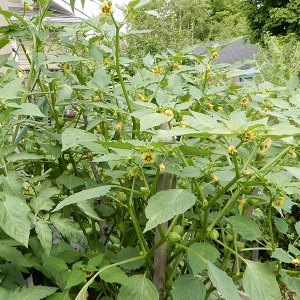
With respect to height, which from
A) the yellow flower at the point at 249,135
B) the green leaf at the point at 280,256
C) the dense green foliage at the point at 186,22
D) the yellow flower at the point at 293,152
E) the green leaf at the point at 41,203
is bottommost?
the dense green foliage at the point at 186,22

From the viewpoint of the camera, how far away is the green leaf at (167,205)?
2.60ft

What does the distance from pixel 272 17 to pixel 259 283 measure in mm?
14724

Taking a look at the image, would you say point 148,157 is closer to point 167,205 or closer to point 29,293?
point 167,205

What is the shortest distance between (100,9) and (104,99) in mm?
296

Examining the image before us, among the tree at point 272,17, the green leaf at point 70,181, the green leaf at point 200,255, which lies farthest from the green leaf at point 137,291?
the tree at point 272,17

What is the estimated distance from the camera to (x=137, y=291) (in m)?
0.92

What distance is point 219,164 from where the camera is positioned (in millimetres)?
1184

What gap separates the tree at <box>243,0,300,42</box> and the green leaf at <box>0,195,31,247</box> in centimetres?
1372

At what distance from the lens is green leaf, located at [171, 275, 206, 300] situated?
3.17ft

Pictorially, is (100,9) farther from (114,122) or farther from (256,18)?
(256,18)

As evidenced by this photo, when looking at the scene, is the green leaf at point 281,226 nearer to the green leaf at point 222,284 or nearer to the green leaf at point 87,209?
the green leaf at point 222,284

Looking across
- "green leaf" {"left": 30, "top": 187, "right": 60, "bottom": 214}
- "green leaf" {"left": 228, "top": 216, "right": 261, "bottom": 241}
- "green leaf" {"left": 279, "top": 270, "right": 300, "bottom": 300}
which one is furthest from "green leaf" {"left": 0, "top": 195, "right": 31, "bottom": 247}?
"green leaf" {"left": 279, "top": 270, "right": 300, "bottom": 300}

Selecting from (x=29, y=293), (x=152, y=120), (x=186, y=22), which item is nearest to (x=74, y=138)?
(x=152, y=120)

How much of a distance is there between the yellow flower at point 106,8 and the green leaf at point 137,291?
63cm
